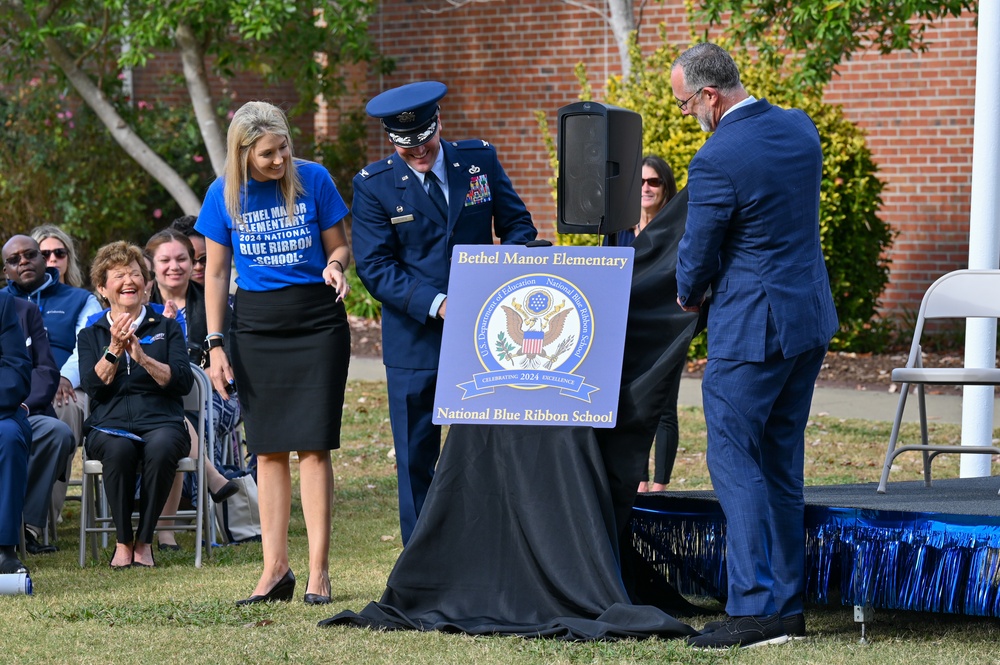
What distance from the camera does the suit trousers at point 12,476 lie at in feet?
19.7

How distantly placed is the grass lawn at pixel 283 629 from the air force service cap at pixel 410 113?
182 centimetres

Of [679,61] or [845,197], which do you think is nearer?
[679,61]

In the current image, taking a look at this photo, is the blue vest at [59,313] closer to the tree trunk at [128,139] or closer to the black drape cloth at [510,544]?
the black drape cloth at [510,544]

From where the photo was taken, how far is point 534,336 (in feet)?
16.8

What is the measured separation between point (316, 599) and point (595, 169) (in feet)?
6.60

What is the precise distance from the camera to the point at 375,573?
606 cm

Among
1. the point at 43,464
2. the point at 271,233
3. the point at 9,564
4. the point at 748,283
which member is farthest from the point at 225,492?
the point at 748,283

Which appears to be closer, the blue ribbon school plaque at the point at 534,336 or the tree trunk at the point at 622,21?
the blue ribbon school plaque at the point at 534,336

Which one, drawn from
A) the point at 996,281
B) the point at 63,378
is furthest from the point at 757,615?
the point at 63,378

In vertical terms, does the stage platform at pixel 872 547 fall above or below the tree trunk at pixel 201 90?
below

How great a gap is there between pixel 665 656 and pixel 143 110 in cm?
1383

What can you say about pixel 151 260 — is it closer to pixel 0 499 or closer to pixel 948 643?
pixel 0 499

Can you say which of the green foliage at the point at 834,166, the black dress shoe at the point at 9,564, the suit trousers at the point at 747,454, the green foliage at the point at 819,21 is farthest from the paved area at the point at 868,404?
the black dress shoe at the point at 9,564

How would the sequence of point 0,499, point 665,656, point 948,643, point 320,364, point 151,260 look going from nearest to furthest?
point 665,656, point 948,643, point 320,364, point 0,499, point 151,260
